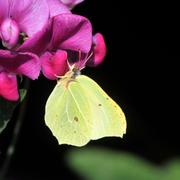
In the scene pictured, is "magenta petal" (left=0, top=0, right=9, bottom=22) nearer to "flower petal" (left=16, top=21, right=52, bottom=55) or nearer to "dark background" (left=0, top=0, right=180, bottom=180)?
"flower petal" (left=16, top=21, right=52, bottom=55)

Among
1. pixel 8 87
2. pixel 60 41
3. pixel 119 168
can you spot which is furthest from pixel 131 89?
pixel 8 87

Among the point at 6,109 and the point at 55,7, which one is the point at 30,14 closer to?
the point at 55,7

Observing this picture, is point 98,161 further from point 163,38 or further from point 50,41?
point 163,38

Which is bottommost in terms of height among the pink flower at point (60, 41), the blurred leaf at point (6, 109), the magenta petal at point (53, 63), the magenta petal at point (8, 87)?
the blurred leaf at point (6, 109)

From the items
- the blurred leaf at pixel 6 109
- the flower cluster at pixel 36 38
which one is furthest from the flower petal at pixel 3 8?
the blurred leaf at pixel 6 109

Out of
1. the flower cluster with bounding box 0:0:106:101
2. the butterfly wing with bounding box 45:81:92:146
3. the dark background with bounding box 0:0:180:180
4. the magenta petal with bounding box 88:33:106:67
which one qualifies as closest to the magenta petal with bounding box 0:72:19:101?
the flower cluster with bounding box 0:0:106:101

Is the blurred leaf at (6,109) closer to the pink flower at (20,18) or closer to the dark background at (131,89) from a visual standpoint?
the pink flower at (20,18)

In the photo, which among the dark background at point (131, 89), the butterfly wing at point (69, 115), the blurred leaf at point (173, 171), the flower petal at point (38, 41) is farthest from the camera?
the dark background at point (131, 89)
